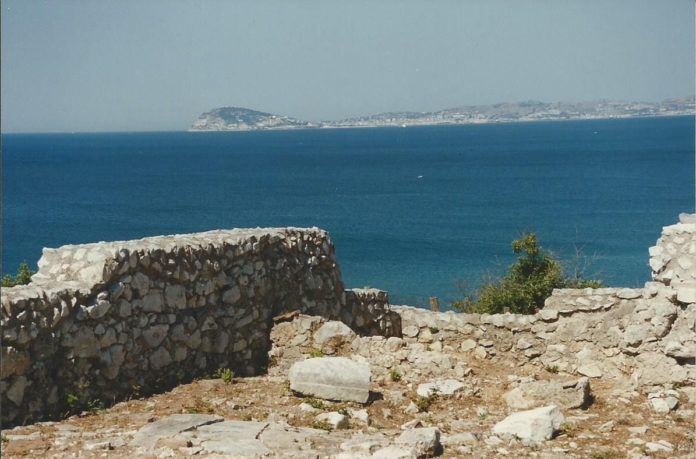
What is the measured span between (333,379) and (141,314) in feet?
7.23

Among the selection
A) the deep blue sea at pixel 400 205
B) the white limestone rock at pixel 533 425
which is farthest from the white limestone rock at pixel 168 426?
the deep blue sea at pixel 400 205

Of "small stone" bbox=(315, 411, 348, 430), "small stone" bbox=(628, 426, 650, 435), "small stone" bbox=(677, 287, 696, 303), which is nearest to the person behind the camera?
"small stone" bbox=(315, 411, 348, 430)

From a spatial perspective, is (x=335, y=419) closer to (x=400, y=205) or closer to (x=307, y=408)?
(x=307, y=408)

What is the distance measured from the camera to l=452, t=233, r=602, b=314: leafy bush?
17.5 meters

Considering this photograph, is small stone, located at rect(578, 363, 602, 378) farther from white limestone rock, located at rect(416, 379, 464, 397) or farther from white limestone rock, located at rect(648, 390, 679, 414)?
white limestone rock, located at rect(416, 379, 464, 397)

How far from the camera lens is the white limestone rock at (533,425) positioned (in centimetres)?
848

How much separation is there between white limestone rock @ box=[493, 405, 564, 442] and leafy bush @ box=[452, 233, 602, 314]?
830cm

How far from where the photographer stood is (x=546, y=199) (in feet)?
275

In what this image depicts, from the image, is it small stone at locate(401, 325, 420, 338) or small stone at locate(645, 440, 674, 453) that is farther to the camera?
small stone at locate(401, 325, 420, 338)

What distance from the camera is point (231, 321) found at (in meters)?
11.3

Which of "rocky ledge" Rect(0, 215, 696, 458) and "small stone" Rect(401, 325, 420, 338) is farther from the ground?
"rocky ledge" Rect(0, 215, 696, 458)

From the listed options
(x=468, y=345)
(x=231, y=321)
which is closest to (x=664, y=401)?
(x=468, y=345)

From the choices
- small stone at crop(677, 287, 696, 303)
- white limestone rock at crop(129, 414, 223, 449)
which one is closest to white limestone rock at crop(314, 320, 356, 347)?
white limestone rock at crop(129, 414, 223, 449)

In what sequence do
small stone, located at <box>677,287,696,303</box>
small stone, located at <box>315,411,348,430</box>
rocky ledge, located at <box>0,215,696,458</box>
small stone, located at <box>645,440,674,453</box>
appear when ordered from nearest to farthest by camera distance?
1. rocky ledge, located at <box>0,215,696,458</box>
2. small stone, located at <box>645,440,674,453</box>
3. small stone, located at <box>315,411,348,430</box>
4. small stone, located at <box>677,287,696,303</box>
